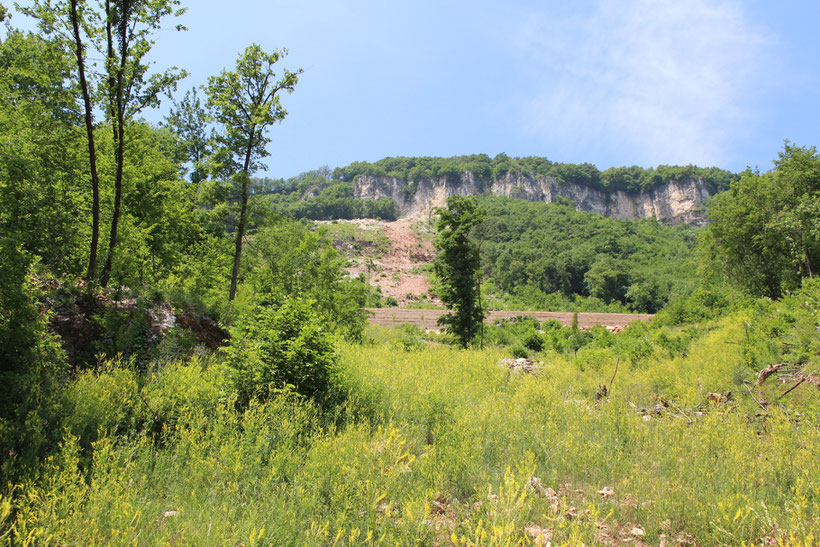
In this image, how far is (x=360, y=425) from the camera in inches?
197

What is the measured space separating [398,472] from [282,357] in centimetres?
322

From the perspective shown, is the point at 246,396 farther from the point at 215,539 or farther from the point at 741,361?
the point at 741,361

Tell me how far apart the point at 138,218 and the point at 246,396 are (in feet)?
33.7

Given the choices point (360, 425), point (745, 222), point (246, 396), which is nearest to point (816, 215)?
point (745, 222)

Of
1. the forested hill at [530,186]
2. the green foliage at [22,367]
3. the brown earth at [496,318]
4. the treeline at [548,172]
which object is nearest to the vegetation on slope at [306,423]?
the green foliage at [22,367]

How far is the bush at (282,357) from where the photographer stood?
586 centimetres

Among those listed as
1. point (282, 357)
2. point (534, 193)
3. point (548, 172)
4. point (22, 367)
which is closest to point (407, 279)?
point (282, 357)

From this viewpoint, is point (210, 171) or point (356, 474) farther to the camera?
point (210, 171)

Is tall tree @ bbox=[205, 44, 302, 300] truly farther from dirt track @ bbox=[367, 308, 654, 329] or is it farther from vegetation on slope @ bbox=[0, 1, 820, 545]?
dirt track @ bbox=[367, 308, 654, 329]

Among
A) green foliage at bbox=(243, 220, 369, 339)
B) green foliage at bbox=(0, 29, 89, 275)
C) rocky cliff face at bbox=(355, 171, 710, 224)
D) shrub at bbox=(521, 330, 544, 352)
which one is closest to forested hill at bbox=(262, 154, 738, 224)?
rocky cliff face at bbox=(355, 171, 710, 224)

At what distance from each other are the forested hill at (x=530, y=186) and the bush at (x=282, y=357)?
119 metres

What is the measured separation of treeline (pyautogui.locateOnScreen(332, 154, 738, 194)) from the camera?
5148 inches

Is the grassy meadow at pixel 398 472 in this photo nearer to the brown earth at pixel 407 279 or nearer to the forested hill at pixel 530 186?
the brown earth at pixel 407 279

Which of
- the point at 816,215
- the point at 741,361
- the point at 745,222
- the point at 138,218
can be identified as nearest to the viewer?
the point at 741,361
